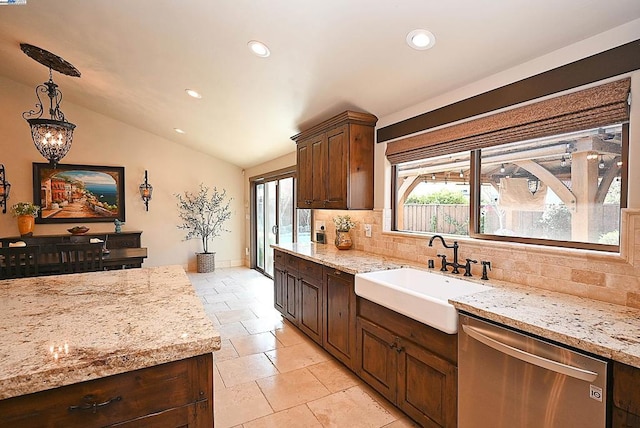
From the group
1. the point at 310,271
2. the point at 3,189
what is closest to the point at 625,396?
the point at 310,271

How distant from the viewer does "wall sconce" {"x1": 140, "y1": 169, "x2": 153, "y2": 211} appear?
20.6ft

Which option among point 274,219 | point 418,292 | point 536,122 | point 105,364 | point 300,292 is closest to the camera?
point 105,364

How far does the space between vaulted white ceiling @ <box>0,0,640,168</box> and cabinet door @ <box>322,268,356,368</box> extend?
1.67 m

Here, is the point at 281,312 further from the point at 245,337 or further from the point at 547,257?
the point at 547,257

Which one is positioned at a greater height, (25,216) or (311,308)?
(25,216)

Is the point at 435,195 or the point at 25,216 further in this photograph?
the point at 25,216

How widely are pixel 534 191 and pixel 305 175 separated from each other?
2.42 metres

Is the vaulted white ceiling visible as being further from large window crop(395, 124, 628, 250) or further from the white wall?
the white wall

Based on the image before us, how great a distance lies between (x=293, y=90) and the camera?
3105 mm

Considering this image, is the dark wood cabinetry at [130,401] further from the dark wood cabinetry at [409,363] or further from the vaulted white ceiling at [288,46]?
the vaulted white ceiling at [288,46]

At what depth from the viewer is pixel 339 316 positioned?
279cm

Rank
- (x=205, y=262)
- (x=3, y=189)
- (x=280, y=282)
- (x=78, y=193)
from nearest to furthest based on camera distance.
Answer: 1. (x=280, y=282)
2. (x=3, y=189)
3. (x=78, y=193)
4. (x=205, y=262)

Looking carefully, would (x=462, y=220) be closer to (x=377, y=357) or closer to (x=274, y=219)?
(x=377, y=357)

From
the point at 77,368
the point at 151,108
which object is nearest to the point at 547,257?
the point at 77,368
